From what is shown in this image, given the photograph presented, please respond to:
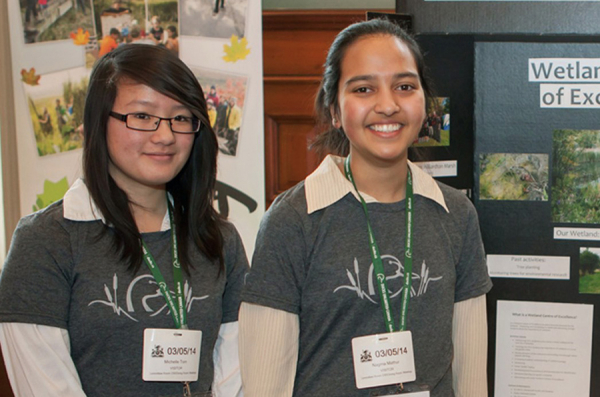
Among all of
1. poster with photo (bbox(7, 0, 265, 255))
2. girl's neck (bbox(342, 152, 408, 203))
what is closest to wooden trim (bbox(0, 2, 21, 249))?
poster with photo (bbox(7, 0, 265, 255))

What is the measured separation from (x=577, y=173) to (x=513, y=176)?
0.57 ft

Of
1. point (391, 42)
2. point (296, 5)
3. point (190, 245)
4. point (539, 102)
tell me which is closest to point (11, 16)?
point (296, 5)

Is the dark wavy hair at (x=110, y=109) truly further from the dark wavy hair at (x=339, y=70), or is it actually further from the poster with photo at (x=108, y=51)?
the poster with photo at (x=108, y=51)

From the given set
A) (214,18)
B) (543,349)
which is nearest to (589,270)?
(543,349)

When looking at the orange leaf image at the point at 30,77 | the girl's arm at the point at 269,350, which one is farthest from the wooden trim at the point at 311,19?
the girl's arm at the point at 269,350

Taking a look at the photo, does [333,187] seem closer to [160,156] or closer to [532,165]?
[160,156]

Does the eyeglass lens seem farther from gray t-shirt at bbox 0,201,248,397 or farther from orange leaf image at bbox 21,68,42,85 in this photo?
orange leaf image at bbox 21,68,42,85

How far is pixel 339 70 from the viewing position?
1583 mm

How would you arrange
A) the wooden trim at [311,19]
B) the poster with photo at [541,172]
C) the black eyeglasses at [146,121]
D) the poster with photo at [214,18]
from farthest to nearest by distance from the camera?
the wooden trim at [311,19] → the poster with photo at [214,18] → the poster with photo at [541,172] → the black eyeglasses at [146,121]

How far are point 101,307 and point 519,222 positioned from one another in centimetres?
117

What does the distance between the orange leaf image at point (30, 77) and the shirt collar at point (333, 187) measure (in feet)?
5.41

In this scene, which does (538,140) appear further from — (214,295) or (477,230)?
(214,295)

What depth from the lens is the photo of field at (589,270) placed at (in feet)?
6.23

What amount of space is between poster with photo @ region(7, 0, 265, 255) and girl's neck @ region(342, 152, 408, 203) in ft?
3.79
